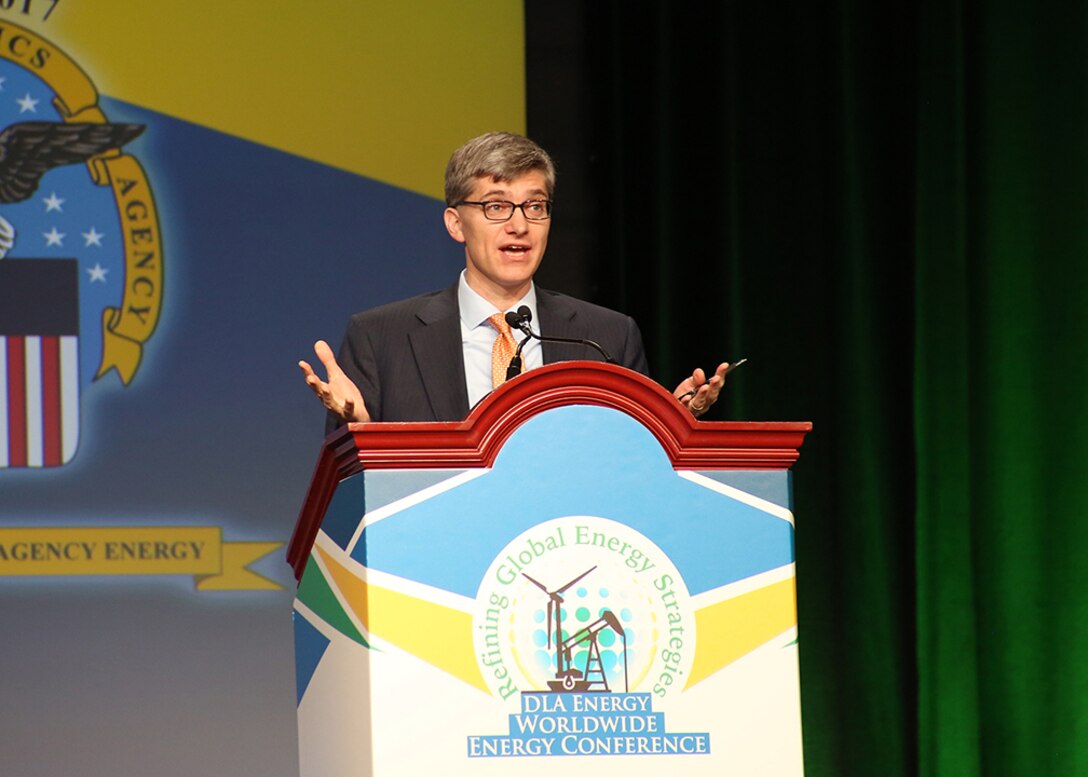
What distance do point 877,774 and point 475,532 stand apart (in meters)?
2.57

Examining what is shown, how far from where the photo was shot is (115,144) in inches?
170

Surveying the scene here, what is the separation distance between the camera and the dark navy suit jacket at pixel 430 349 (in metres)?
2.53

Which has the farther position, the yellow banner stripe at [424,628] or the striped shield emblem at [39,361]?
the striped shield emblem at [39,361]

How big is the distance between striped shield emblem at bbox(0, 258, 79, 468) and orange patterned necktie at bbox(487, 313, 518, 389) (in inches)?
80.6

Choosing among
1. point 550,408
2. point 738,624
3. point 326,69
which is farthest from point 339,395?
point 326,69

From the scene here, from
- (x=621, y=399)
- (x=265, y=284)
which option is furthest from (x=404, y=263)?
(x=621, y=399)

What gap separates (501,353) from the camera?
8.38 ft

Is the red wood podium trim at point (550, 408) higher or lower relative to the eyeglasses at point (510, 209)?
lower

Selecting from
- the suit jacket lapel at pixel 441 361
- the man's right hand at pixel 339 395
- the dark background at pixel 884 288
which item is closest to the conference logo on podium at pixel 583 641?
the man's right hand at pixel 339 395

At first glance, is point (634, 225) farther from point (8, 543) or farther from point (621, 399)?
point (621, 399)

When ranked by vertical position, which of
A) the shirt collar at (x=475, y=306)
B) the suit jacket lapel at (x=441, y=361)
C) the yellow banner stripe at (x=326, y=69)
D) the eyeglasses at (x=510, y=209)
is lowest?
the suit jacket lapel at (x=441, y=361)

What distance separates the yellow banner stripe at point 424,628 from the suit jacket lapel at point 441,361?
0.62 m

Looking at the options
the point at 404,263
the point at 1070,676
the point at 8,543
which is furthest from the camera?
the point at 404,263

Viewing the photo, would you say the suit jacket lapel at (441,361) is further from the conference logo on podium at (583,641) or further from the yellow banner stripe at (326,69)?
the yellow banner stripe at (326,69)
